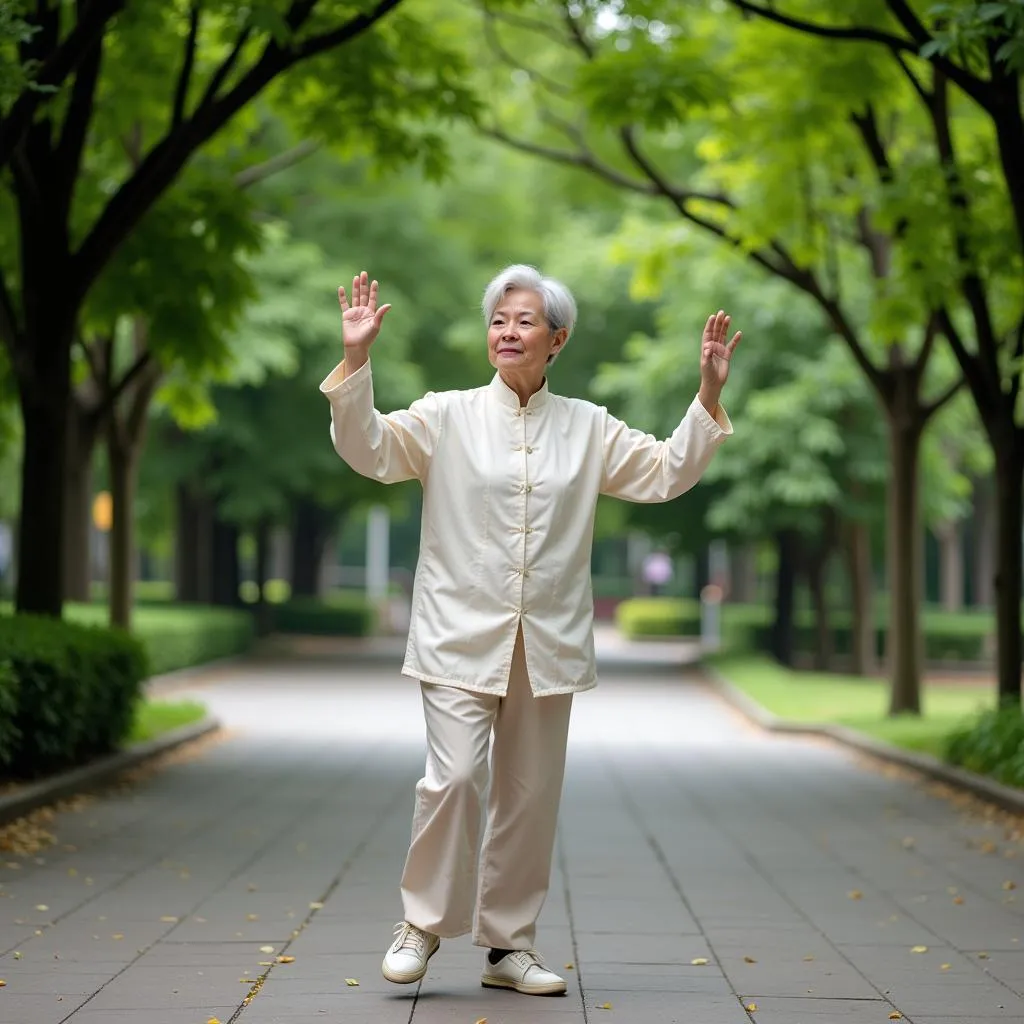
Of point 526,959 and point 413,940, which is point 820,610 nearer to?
point 526,959

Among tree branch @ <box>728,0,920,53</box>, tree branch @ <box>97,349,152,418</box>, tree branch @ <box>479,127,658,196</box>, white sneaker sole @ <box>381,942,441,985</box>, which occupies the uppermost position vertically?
tree branch @ <box>479,127,658,196</box>

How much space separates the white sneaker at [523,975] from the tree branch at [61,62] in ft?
20.9

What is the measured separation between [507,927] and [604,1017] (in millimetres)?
444

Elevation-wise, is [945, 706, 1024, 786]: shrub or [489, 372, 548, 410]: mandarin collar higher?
[489, 372, 548, 410]: mandarin collar

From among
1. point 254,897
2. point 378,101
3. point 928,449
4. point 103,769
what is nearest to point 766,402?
point 928,449

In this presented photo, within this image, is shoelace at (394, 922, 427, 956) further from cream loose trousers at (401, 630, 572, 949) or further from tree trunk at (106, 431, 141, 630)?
tree trunk at (106, 431, 141, 630)

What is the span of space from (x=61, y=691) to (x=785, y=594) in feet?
76.6

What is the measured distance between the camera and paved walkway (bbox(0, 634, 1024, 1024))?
570cm

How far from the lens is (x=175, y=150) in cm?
1204

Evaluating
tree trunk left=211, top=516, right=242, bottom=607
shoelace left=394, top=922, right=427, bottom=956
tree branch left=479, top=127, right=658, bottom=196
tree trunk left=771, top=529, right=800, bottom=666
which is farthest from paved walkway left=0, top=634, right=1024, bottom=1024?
tree trunk left=211, top=516, right=242, bottom=607

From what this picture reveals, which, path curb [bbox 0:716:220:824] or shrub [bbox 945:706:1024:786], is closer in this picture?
path curb [bbox 0:716:220:824]

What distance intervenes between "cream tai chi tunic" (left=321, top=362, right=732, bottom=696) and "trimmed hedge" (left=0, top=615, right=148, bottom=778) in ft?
14.7

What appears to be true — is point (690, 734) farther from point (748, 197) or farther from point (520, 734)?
point (520, 734)

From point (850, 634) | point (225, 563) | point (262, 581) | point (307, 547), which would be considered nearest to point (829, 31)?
point (850, 634)
